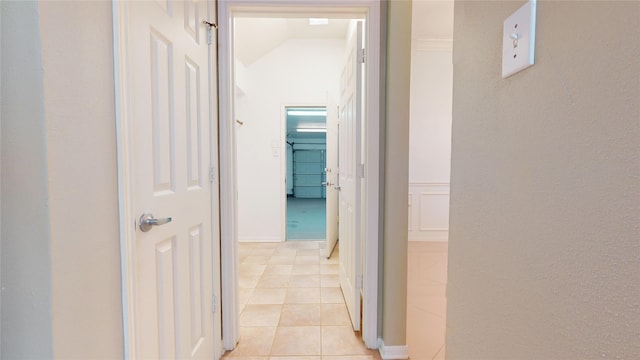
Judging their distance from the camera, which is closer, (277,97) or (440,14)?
(440,14)

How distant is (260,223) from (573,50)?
4056mm

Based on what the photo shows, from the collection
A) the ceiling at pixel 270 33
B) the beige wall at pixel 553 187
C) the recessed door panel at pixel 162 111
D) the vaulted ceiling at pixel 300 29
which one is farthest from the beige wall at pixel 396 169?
the ceiling at pixel 270 33

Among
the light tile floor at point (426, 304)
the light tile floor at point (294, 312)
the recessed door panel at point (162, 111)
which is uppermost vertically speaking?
the recessed door panel at point (162, 111)

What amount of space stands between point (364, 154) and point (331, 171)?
68.4 inches

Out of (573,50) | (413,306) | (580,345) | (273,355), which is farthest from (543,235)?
(413,306)

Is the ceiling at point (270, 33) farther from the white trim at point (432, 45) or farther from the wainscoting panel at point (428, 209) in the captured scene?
the wainscoting panel at point (428, 209)

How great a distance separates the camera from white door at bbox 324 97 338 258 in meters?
3.32

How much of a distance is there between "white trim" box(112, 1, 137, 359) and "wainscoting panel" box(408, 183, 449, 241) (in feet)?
11.9

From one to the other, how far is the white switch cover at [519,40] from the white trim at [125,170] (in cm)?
101

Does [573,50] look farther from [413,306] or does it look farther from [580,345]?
[413,306]

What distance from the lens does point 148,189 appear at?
1020 mm

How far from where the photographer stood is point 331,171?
3480 mm

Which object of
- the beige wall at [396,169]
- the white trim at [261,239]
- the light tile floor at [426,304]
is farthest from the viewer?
the white trim at [261,239]

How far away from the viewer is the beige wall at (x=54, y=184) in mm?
609
